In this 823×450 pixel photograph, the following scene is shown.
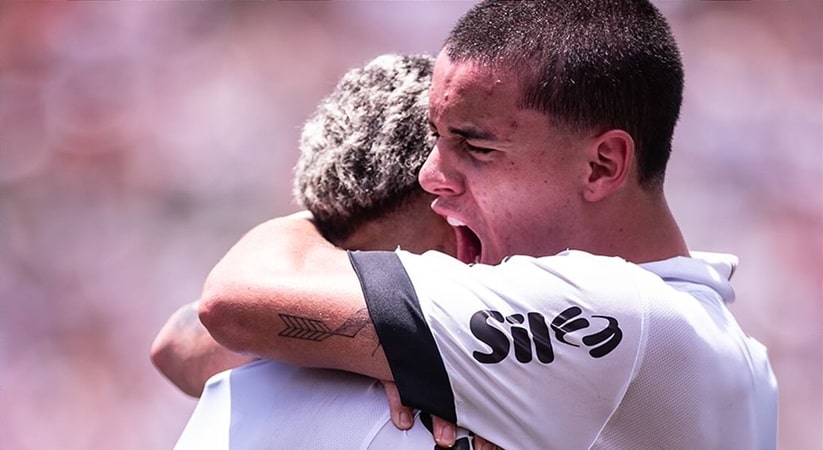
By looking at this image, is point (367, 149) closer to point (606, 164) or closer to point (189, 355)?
point (606, 164)

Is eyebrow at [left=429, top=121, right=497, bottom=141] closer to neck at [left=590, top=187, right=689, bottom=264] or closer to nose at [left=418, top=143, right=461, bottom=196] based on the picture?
nose at [left=418, top=143, right=461, bottom=196]

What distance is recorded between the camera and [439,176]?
1.90 m

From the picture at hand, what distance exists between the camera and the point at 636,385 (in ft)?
5.48

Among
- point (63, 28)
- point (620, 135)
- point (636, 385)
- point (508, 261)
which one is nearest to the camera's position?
point (636, 385)

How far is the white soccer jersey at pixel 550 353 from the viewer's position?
1653mm

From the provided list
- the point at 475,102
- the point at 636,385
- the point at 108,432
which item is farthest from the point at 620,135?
the point at 108,432

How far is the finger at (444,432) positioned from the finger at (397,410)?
0.15 ft

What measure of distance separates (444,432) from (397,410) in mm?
85

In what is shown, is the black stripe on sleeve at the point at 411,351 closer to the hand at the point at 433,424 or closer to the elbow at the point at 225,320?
the hand at the point at 433,424

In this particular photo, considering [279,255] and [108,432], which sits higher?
[279,255]

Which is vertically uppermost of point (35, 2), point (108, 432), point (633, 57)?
point (35, 2)

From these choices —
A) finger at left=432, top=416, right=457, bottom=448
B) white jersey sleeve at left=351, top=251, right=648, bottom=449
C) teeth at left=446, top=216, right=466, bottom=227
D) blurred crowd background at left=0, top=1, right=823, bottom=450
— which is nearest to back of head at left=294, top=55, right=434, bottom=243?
teeth at left=446, top=216, right=466, bottom=227

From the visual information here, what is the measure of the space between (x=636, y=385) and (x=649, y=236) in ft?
1.27

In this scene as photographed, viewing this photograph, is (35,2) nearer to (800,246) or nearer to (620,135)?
(800,246)
